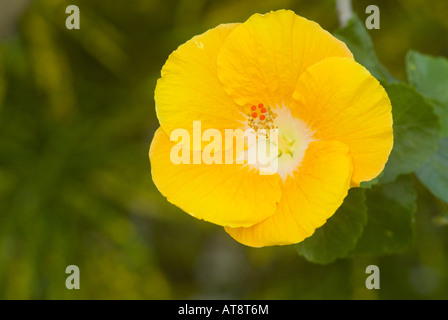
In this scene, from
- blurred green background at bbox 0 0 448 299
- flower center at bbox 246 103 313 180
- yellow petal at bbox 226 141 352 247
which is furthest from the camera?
blurred green background at bbox 0 0 448 299

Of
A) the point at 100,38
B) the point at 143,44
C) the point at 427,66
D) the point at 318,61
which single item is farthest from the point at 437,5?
the point at 318,61

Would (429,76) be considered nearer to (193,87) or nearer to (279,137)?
(279,137)

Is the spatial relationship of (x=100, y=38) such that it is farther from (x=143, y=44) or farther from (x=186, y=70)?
(x=186, y=70)

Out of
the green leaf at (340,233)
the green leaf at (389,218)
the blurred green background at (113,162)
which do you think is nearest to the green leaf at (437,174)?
the green leaf at (389,218)

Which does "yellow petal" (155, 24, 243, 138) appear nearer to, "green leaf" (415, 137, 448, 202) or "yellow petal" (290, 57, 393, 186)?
"yellow petal" (290, 57, 393, 186)

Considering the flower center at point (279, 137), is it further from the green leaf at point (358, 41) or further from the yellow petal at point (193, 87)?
the green leaf at point (358, 41)

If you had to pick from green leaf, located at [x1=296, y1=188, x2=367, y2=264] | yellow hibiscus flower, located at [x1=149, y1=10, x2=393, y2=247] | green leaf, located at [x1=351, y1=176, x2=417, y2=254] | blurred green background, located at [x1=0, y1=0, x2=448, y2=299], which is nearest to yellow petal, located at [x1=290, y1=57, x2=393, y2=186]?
yellow hibiscus flower, located at [x1=149, y1=10, x2=393, y2=247]
